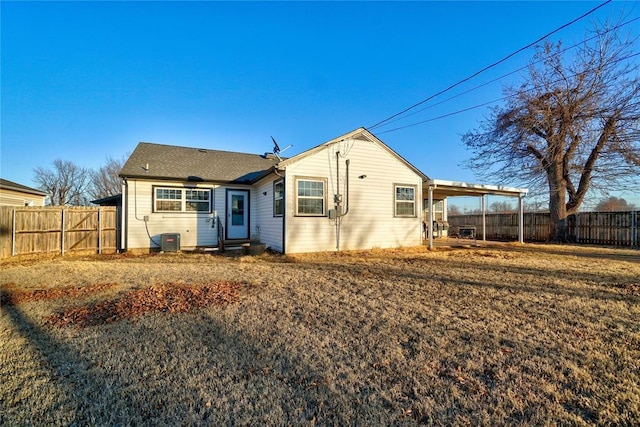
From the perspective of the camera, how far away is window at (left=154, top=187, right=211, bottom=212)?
10.9 meters

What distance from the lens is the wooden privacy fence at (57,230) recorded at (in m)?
8.60

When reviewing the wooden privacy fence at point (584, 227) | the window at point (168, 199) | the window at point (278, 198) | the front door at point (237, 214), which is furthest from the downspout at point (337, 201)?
the wooden privacy fence at point (584, 227)

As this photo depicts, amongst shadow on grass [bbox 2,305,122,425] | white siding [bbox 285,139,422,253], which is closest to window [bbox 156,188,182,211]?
white siding [bbox 285,139,422,253]

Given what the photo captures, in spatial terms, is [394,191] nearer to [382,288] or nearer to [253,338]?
[382,288]

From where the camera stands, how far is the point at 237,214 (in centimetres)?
1227

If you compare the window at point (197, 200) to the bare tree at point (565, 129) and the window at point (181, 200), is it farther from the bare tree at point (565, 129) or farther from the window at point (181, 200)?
the bare tree at point (565, 129)

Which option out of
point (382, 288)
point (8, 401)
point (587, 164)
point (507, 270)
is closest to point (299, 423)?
point (8, 401)

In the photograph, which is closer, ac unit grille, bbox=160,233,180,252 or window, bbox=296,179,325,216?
window, bbox=296,179,325,216

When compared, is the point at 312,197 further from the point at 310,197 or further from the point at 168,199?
the point at 168,199

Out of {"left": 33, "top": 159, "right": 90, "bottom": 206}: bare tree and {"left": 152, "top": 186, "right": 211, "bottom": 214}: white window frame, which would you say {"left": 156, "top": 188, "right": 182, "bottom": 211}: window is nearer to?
{"left": 152, "top": 186, "right": 211, "bottom": 214}: white window frame

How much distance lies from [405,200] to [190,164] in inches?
368

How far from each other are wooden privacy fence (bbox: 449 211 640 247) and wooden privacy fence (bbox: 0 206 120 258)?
66.7 ft

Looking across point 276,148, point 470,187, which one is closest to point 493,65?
point 470,187

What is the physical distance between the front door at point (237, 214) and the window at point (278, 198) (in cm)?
267
